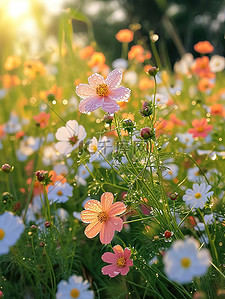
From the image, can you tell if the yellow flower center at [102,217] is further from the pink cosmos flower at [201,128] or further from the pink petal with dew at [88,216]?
the pink cosmos flower at [201,128]

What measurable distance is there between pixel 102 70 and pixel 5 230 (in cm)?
108

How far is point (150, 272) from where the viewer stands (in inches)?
23.6

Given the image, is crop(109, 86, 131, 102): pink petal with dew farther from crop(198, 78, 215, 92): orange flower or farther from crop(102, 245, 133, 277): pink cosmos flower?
crop(198, 78, 215, 92): orange flower

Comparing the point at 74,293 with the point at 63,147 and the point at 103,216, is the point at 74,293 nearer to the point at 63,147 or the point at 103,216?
the point at 103,216

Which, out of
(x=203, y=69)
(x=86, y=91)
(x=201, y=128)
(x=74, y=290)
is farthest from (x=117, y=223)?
(x=203, y=69)

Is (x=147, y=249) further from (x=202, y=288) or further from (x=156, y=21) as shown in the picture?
(x=156, y=21)

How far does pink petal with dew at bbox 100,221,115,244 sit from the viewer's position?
21.0 inches

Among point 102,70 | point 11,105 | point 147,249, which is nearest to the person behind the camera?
point 147,249

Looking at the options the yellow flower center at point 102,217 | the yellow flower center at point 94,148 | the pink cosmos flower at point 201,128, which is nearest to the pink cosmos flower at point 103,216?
the yellow flower center at point 102,217

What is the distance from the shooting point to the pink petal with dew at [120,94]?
538 mm

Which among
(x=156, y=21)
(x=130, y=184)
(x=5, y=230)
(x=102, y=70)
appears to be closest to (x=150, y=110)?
(x=130, y=184)

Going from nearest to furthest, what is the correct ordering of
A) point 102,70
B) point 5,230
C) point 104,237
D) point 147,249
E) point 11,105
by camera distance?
point 5,230, point 104,237, point 147,249, point 102,70, point 11,105

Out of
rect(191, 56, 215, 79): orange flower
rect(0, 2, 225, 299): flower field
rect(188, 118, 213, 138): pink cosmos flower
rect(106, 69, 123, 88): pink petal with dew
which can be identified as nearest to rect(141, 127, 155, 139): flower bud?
rect(0, 2, 225, 299): flower field

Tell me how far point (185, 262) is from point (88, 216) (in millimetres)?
219
